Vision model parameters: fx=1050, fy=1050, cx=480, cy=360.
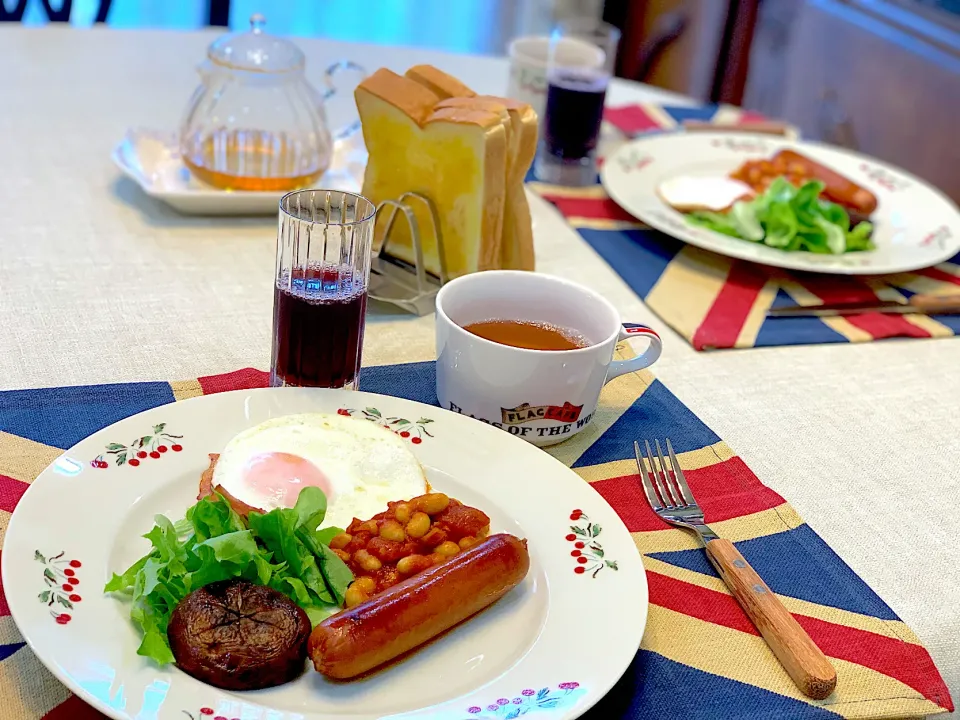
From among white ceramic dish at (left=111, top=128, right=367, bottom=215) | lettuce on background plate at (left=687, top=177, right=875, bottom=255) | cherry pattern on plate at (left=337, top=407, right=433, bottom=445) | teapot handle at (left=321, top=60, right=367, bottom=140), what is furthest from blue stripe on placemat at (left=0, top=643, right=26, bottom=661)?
lettuce on background plate at (left=687, top=177, right=875, bottom=255)

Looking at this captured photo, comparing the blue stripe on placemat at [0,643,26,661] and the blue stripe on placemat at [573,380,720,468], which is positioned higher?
the blue stripe on placemat at [0,643,26,661]

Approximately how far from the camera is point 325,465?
3.25 ft

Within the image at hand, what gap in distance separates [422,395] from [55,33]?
1544 millimetres

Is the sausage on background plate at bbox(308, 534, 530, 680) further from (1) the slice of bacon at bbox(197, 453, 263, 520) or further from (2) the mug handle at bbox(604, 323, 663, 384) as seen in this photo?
(2) the mug handle at bbox(604, 323, 663, 384)

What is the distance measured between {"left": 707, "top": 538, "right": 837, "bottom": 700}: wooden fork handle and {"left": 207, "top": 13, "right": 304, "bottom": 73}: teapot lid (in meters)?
1.07

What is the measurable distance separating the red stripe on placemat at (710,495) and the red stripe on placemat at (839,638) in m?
0.10

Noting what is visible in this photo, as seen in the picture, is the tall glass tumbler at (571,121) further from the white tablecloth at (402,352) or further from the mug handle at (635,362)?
the mug handle at (635,362)

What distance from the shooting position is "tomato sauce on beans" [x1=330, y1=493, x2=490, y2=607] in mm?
874

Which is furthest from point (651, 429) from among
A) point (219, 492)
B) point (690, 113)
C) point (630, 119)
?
point (690, 113)

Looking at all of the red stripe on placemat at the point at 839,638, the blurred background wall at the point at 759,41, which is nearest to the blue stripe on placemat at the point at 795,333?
the red stripe on placemat at the point at 839,638

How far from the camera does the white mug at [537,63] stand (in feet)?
6.62

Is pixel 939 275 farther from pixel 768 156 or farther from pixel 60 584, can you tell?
pixel 60 584

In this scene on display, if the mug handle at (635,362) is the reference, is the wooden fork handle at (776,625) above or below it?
below

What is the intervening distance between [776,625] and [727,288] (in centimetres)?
81
